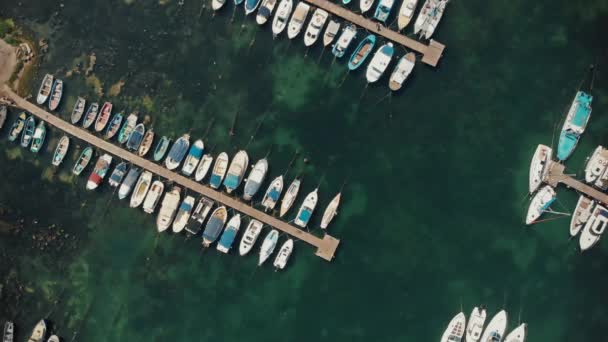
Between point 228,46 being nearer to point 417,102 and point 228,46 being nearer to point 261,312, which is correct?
point 417,102

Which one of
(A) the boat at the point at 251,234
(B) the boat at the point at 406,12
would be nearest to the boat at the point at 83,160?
(A) the boat at the point at 251,234

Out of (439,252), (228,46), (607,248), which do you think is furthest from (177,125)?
(607,248)

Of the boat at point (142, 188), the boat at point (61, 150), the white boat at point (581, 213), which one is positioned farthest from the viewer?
the boat at point (61, 150)

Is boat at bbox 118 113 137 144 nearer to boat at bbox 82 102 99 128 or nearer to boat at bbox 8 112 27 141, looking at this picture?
boat at bbox 82 102 99 128

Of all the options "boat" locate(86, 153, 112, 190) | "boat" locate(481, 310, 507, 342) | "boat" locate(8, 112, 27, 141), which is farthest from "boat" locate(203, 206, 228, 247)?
"boat" locate(481, 310, 507, 342)

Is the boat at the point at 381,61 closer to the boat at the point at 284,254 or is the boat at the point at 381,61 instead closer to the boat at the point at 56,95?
the boat at the point at 284,254

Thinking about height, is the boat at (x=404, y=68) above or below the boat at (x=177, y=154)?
above
